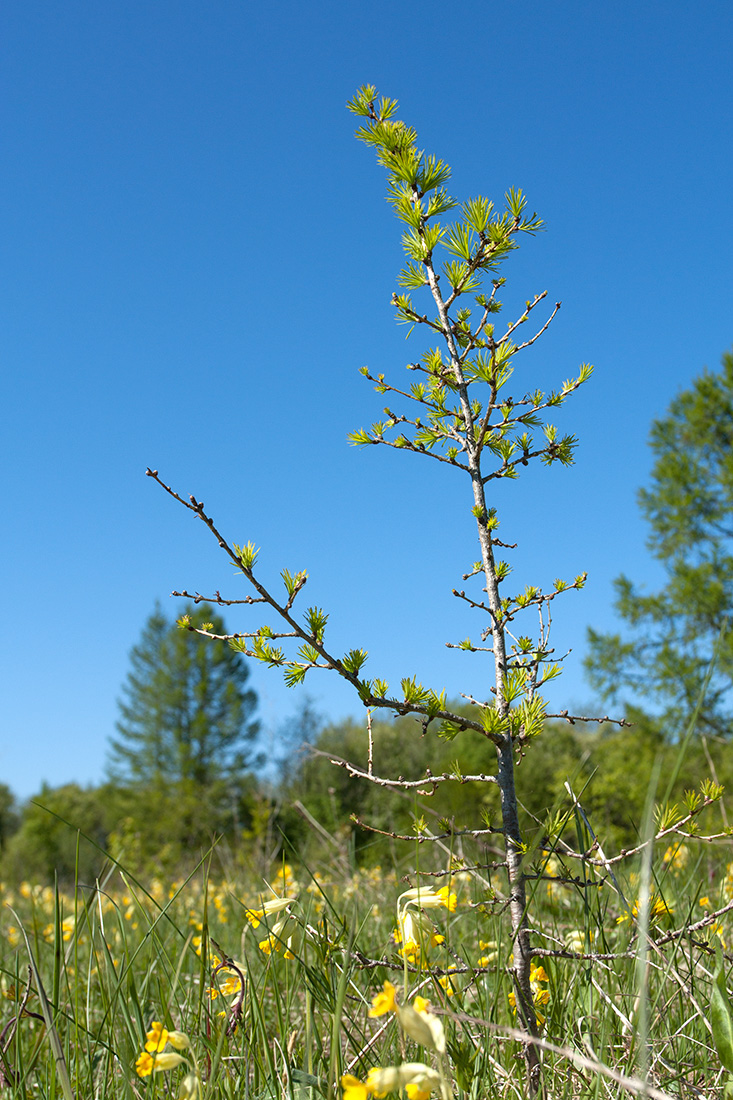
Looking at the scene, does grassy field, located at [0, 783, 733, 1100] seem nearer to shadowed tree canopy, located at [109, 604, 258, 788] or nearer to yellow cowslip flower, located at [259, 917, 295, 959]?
yellow cowslip flower, located at [259, 917, 295, 959]

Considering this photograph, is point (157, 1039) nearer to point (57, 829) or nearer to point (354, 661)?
point (354, 661)

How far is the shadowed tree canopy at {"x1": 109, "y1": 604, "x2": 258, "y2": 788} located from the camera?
3497 centimetres

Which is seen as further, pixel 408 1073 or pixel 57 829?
pixel 57 829

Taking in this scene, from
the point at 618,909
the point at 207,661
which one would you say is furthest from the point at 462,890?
the point at 207,661

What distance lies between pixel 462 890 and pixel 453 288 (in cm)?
274

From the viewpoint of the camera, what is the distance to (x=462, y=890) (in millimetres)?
3484

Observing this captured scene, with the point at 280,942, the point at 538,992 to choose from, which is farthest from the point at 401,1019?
the point at 538,992

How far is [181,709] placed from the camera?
35.5 metres

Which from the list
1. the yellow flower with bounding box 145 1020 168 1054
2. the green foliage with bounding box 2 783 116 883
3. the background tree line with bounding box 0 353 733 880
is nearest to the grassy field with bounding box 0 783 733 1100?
the yellow flower with bounding box 145 1020 168 1054

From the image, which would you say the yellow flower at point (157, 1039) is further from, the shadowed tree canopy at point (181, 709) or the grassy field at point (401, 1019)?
the shadowed tree canopy at point (181, 709)

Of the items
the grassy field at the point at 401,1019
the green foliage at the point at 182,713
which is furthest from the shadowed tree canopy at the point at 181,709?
the grassy field at the point at 401,1019

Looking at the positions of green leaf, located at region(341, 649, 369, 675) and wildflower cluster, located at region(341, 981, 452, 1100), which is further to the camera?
green leaf, located at region(341, 649, 369, 675)

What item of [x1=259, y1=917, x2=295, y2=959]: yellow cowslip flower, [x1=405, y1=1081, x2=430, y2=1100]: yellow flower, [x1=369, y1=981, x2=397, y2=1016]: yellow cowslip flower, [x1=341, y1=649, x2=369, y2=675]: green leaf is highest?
[x1=341, y1=649, x2=369, y2=675]: green leaf

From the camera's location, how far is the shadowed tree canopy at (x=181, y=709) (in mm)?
34969
